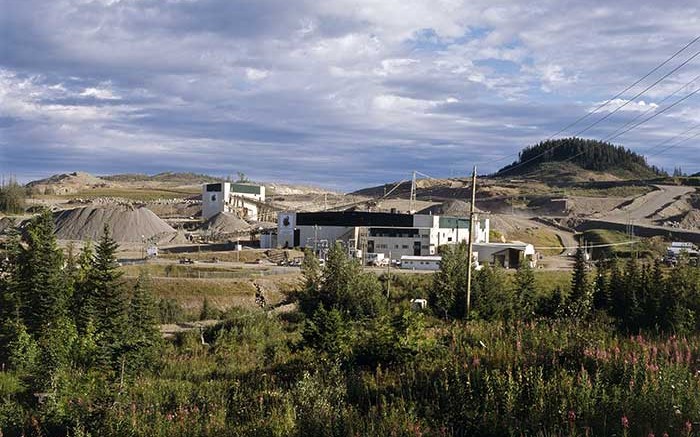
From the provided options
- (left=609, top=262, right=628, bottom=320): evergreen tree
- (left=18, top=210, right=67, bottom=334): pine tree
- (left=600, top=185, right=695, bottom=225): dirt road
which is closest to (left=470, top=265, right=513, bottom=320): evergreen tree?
(left=609, top=262, right=628, bottom=320): evergreen tree

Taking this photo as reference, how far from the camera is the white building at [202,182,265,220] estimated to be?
340ft

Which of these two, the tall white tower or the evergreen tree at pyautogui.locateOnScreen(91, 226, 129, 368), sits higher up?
the tall white tower

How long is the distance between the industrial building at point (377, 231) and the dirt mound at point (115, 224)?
18493 mm

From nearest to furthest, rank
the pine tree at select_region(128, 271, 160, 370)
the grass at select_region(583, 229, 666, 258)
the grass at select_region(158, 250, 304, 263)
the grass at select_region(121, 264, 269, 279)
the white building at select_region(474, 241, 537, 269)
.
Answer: the pine tree at select_region(128, 271, 160, 370) < the grass at select_region(121, 264, 269, 279) < the white building at select_region(474, 241, 537, 269) < the grass at select_region(158, 250, 304, 263) < the grass at select_region(583, 229, 666, 258)

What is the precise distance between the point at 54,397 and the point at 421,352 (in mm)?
4862

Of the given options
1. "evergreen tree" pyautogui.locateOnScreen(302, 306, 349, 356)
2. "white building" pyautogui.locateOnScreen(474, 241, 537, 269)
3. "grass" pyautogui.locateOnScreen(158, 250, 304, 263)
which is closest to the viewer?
"evergreen tree" pyautogui.locateOnScreen(302, 306, 349, 356)

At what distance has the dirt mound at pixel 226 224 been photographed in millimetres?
90050

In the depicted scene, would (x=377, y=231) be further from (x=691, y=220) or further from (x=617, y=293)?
(x=691, y=220)

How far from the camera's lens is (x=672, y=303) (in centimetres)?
2073

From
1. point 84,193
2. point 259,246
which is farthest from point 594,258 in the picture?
point 84,193

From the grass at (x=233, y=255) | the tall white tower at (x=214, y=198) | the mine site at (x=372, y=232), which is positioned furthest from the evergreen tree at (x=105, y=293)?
the tall white tower at (x=214, y=198)

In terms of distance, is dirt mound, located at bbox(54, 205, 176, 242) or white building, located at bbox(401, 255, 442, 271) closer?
white building, located at bbox(401, 255, 442, 271)

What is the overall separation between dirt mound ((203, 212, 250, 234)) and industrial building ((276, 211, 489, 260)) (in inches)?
706

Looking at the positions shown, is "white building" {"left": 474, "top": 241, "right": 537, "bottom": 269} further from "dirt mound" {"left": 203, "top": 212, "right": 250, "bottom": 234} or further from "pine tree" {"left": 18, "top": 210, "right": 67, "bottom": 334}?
"pine tree" {"left": 18, "top": 210, "right": 67, "bottom": 334}
